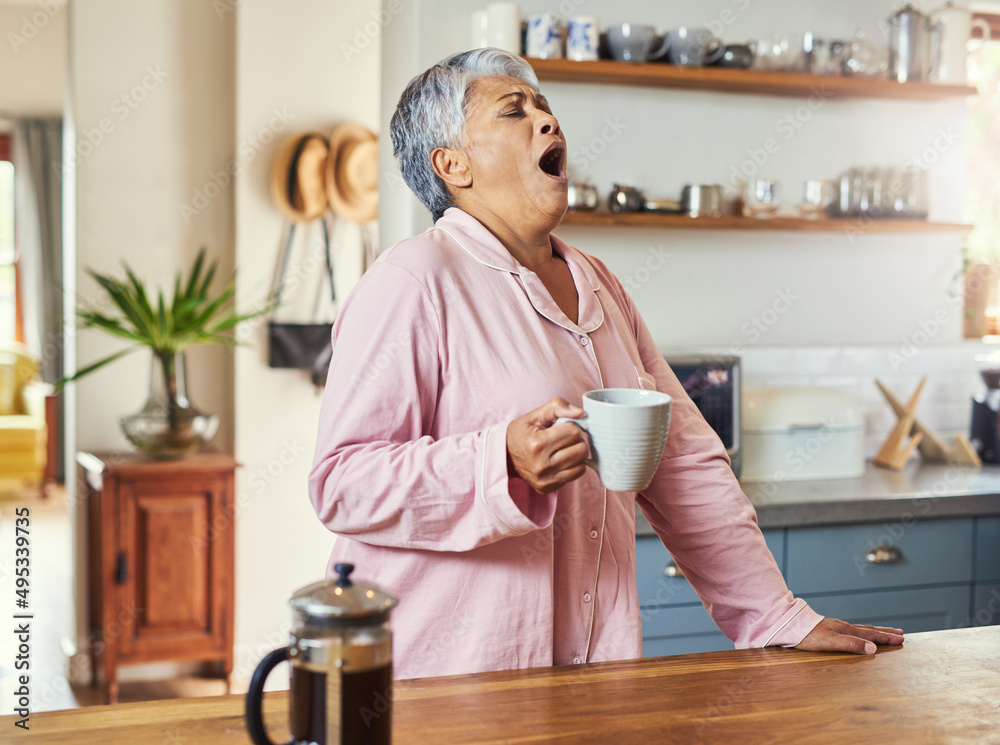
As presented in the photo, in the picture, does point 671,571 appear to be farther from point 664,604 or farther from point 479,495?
point 479,495

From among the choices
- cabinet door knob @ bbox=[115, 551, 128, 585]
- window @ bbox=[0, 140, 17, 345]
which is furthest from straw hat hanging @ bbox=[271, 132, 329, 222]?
window @ bbox=[0, 140, 17, 345]

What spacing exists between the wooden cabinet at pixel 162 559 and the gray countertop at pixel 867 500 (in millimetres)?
1695

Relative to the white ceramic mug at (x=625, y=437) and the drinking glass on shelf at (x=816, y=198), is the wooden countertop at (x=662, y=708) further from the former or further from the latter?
the drinking glass on shelf at (x=816, y=198)

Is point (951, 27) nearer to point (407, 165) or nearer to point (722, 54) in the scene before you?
point (722, 54)

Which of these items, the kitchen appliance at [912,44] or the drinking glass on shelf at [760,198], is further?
the kitchen appliance at [912,44]

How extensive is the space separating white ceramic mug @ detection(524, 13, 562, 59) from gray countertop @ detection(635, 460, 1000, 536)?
51.3 inches

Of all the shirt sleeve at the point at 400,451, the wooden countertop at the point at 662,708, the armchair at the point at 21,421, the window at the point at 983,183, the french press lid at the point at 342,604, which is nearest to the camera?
the french press lid at the point at 342,604

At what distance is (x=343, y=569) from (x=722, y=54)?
2501 millimetres

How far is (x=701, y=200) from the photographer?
2.85 meters

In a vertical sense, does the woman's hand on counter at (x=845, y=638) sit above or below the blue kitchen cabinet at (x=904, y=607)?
above

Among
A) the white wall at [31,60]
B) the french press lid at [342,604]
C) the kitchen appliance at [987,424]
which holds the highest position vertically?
the white wall at [31,60]

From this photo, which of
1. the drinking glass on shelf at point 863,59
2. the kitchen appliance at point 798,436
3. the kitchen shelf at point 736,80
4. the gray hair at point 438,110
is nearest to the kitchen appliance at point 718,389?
the kitchen appliance at point 798,436

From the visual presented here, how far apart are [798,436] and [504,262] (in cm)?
168

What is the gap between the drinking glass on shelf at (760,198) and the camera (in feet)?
9.41
